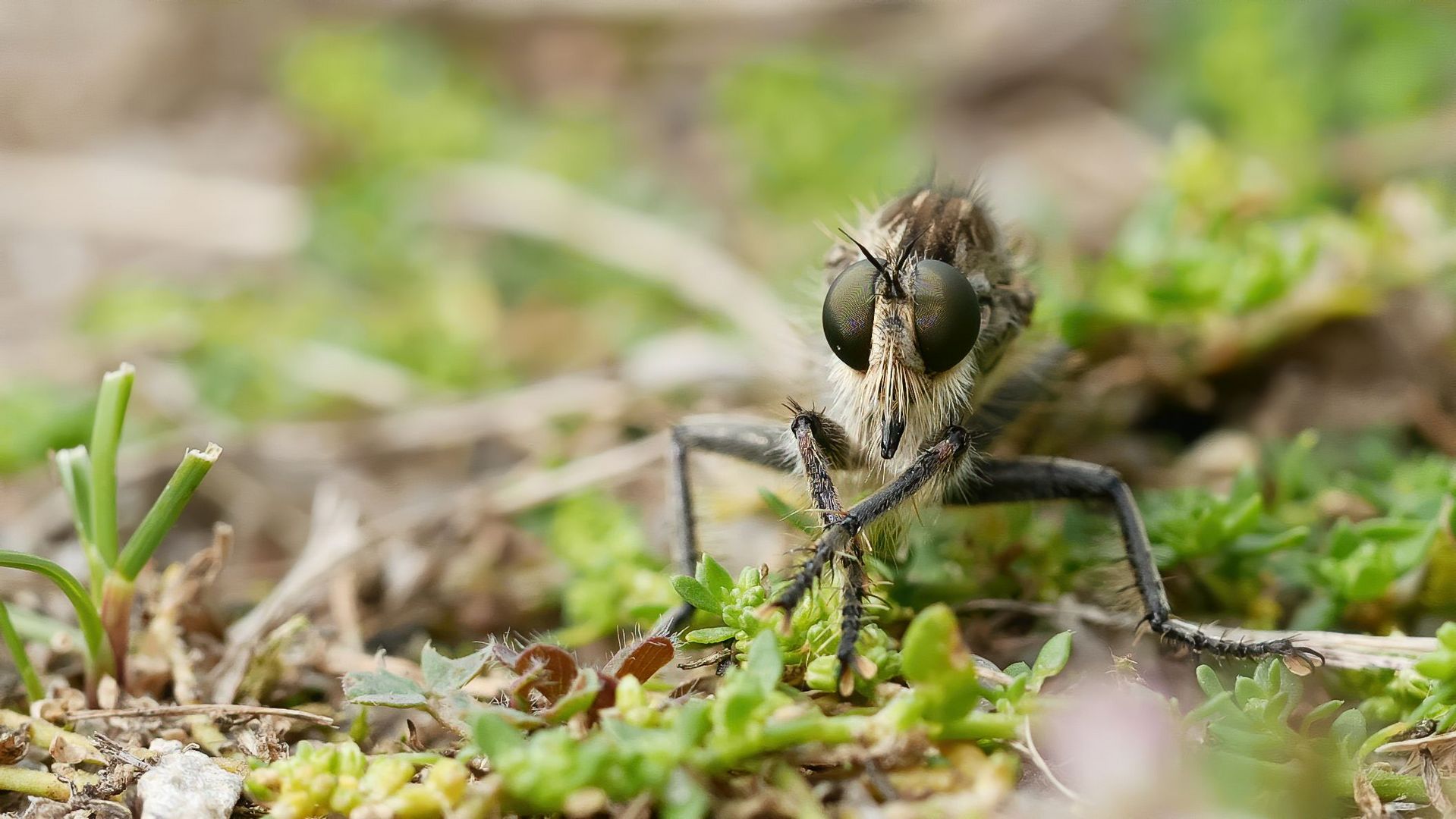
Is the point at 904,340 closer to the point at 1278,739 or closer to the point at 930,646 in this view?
the point at 930,646

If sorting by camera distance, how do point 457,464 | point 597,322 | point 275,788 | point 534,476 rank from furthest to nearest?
point 597,322, point 457,464, point 534,476, point 275,788

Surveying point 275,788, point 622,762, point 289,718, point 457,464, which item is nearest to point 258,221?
point 457,464

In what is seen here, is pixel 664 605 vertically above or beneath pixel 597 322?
beneath

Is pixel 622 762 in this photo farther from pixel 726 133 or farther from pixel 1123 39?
pixel 1123 39

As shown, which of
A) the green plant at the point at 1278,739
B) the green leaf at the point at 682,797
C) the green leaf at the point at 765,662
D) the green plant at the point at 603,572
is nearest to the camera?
the green leaf at the point at 682,797

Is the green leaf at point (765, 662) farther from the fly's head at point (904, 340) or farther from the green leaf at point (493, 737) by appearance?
the fly's head at point (904, 340)

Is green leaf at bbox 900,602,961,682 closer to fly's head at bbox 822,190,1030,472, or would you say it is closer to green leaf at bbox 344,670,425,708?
fly's head at bbox 822,190,1030,472

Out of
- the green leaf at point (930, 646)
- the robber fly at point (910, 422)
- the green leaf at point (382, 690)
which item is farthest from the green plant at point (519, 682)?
the green leaf at point (930, 646)
